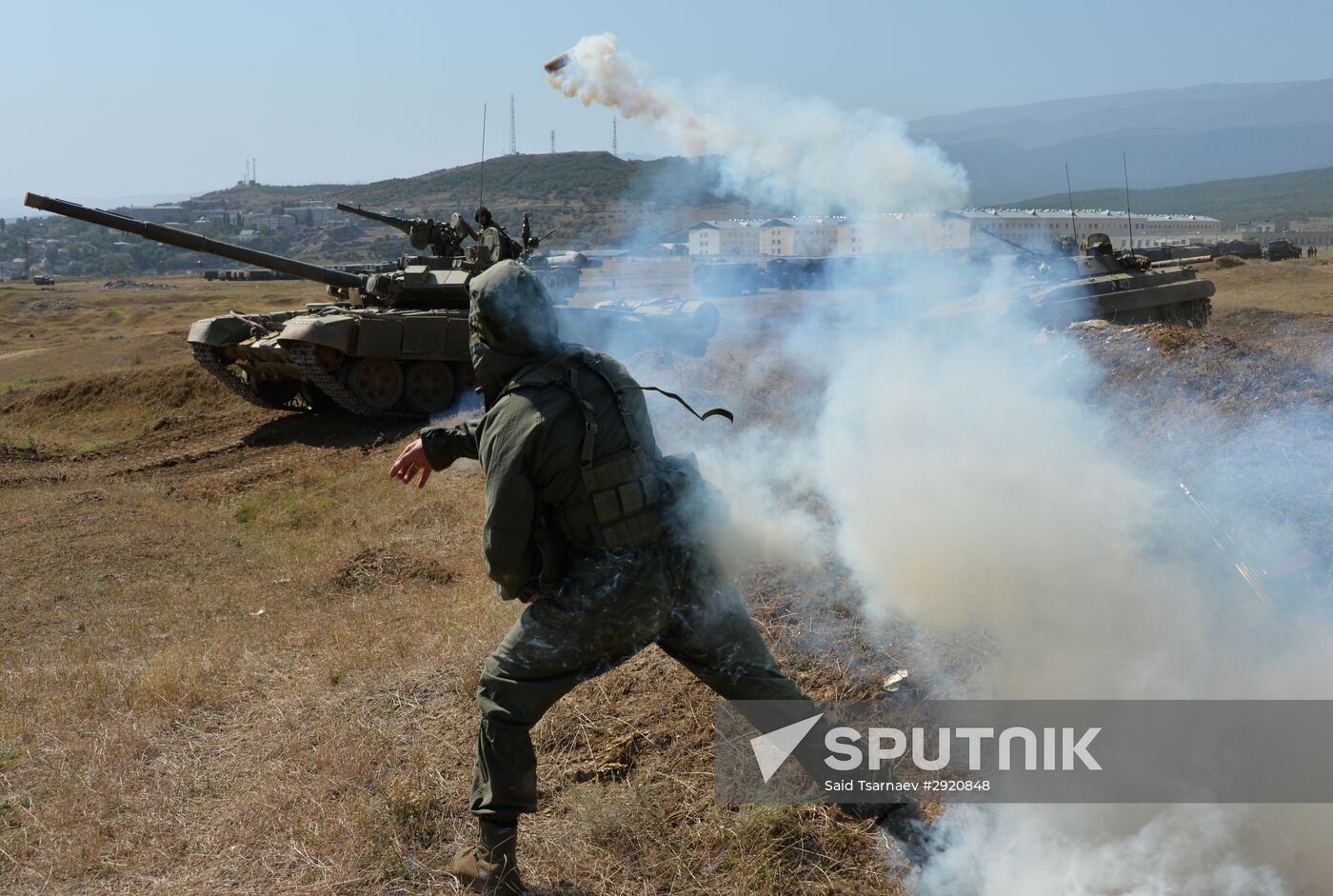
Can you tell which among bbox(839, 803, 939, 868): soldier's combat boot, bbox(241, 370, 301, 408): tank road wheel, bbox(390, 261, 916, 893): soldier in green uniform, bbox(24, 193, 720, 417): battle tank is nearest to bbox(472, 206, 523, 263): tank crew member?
bbox(24, 193, 720, 417): battle tank

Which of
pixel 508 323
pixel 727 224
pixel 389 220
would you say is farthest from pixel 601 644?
pixel 727 224

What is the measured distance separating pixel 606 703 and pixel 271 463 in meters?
10.1

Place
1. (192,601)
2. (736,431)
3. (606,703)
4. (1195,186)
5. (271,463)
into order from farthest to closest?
(1195,186) → (271,463) → (736,431) → (192,601) → (606,703)

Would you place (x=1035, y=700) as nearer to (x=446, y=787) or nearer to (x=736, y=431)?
(x=446, y=787)

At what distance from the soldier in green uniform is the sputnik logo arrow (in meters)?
0.19

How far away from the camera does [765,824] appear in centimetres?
400

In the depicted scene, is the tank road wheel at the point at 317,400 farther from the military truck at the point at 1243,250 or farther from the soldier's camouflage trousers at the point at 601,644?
the military truck at the point at 1243,250

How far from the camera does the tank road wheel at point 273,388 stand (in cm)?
1723

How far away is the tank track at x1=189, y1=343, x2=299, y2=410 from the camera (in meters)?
16.4

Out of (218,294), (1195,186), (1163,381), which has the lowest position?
(1163,381)

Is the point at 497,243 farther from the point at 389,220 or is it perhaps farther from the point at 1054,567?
the point at 1054,567

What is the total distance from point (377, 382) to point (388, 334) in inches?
33.8

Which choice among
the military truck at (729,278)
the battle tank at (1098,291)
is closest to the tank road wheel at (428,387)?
the battle tank at (1098,291)

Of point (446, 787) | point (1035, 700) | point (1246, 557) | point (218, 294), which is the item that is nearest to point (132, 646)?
point (446, 787)
